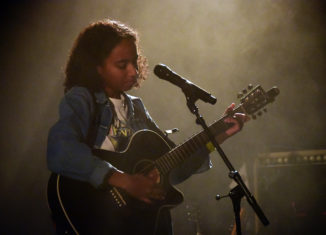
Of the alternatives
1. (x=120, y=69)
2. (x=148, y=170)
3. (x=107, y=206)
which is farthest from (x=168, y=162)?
(x=120, y=69)

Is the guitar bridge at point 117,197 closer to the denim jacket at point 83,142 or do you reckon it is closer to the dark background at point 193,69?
the denim jacket at point 83,142

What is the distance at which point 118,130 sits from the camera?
8.29ft

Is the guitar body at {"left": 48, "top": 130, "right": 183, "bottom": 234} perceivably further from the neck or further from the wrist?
the neck

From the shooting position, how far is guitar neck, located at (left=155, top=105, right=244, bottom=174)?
7.98 feet

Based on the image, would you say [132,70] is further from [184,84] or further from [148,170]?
[148,170]

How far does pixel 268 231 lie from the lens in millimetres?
4336

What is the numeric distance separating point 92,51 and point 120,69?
0.88 feet

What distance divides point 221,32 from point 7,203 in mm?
3412

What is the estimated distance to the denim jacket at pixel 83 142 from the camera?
86.8 inches

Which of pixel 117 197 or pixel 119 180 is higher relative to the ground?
pixel 119 180

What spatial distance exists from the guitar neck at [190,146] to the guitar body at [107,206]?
0.19 meters

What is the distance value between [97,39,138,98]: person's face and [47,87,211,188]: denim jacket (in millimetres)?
104

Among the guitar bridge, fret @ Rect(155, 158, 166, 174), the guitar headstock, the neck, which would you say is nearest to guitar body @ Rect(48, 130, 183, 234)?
the guitar bridge

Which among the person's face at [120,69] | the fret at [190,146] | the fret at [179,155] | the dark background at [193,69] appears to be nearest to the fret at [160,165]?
the fret at [179,155]
